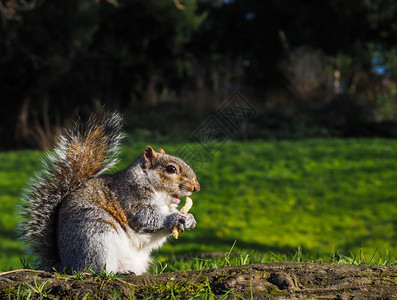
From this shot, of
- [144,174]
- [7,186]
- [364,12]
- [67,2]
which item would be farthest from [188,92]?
[144,174]

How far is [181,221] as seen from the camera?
2740 mm

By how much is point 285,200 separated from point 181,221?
7.22 m

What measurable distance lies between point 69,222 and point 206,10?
854 inches

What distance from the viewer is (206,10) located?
914 inches

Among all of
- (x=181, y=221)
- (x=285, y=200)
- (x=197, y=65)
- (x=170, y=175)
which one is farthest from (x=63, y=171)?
(x=197, y=65)

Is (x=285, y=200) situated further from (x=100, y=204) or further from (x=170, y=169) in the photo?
(x=100, y=204)

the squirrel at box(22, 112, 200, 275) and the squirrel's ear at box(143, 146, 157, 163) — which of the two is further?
the squirrel's ear at box(143, 146, 157, 163)

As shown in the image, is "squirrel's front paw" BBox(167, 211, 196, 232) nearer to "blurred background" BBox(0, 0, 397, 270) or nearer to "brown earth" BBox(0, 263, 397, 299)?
"brown earth" BBox(0, 263, 397, 299)

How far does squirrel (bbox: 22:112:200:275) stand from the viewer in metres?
2.61

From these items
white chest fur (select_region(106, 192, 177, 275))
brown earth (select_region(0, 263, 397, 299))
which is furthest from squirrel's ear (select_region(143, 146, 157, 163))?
brown earth (select_region(0, 263, 397, 299))

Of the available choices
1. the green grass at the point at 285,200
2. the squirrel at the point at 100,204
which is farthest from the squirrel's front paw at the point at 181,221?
the green grass at the point at 285,200

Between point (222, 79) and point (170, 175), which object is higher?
point (222, 79)

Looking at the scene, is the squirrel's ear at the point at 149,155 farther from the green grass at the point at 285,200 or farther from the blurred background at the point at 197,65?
the blurred background at the point at 197,65

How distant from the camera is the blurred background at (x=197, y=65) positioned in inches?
724
